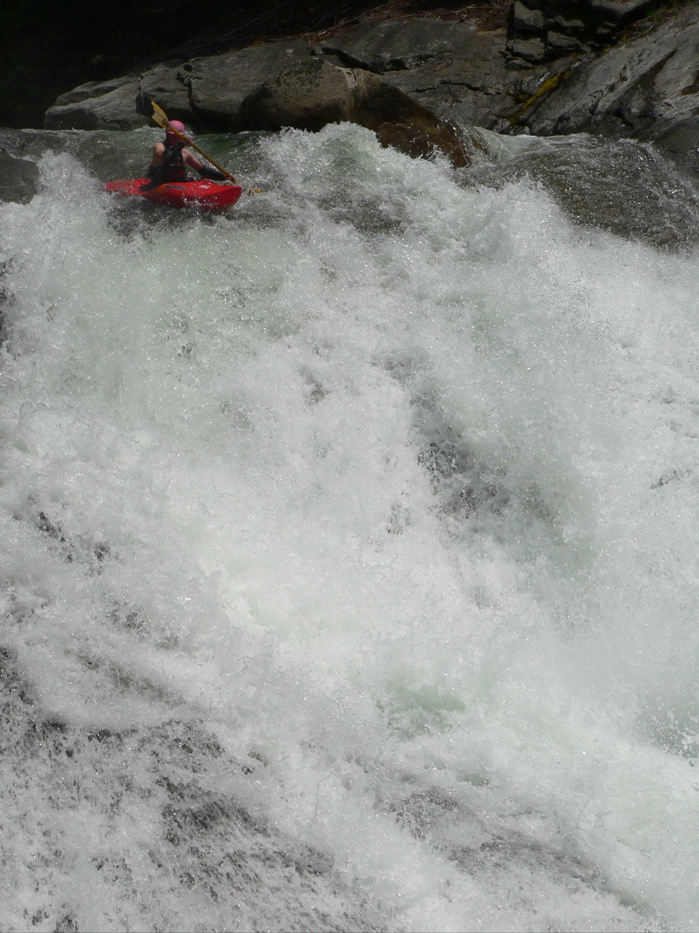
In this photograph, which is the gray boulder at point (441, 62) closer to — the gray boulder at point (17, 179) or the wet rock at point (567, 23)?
the wet rock at point (567, 23)

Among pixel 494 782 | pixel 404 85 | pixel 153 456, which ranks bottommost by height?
pixel 494 782

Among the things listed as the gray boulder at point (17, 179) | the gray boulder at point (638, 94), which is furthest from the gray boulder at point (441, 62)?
the gray boulder at point (17, 179)

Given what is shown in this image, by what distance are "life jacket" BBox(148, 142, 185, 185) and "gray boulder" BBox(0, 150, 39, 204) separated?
2.86 feet

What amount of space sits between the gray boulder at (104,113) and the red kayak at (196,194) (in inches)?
111

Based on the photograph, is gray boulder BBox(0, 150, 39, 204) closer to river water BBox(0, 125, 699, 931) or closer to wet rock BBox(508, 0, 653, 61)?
river water BBox(0, 125, 699, 931)

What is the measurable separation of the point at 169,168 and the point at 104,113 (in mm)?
3094

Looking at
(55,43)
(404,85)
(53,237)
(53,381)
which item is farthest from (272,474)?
(55,43)

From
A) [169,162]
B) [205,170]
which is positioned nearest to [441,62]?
[205,170]

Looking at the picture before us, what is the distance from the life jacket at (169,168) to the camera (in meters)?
4.81

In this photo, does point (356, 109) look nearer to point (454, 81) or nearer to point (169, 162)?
point (169, 162)

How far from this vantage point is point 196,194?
4.65 m

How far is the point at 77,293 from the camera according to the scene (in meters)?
4.05

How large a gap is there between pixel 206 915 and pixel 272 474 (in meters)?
1.88

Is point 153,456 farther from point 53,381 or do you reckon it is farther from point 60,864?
point 60,864
